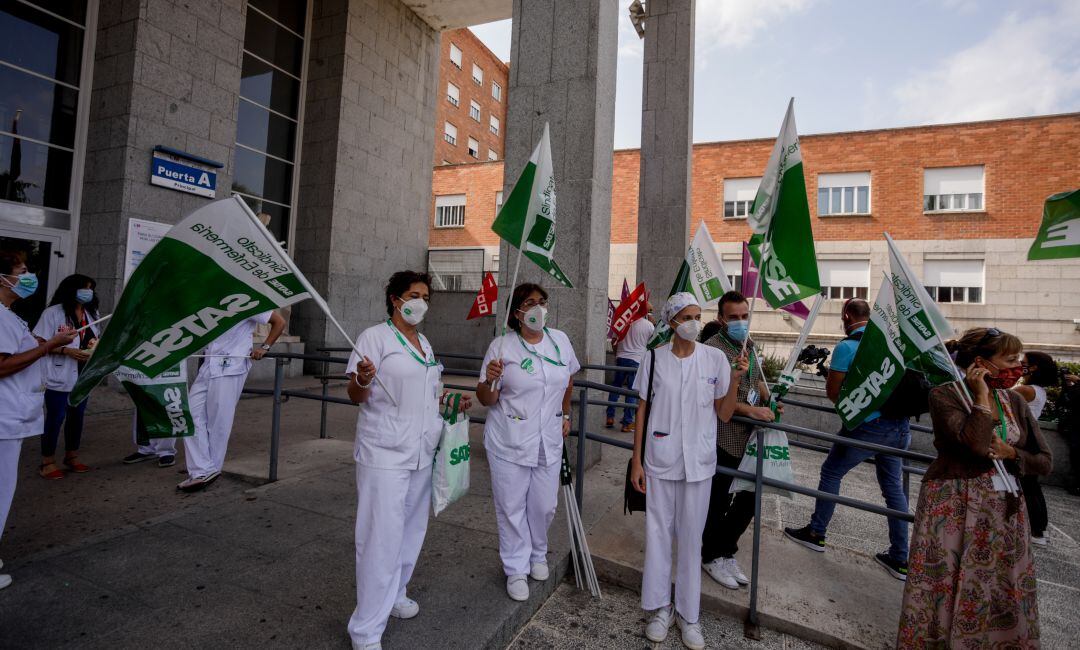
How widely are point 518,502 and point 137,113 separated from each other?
8.07 meters

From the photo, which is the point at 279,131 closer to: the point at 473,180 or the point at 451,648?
the point at 451,648

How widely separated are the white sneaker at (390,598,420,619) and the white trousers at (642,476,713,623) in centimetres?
125

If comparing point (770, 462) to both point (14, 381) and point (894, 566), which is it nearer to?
point (894, 566)

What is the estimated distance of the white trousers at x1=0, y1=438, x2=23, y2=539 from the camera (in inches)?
115

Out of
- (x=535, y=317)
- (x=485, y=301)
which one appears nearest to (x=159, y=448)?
(x=535, y=317)

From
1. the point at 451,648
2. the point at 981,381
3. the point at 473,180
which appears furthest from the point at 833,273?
the point at 451,648

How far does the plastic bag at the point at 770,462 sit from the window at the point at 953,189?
2417cm

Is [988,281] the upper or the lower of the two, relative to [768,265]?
upper

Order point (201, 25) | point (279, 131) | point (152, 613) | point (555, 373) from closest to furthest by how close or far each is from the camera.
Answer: point (152, 613)
point (555, 373)
point (201, 25)
point (279, 131)

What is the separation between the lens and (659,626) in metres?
2.89

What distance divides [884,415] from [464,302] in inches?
456

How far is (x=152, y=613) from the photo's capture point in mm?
2650

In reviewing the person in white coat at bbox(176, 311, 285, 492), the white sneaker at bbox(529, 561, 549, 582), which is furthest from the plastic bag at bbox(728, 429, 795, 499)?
the person in white coat at bbox(176, 311, 285, 492)

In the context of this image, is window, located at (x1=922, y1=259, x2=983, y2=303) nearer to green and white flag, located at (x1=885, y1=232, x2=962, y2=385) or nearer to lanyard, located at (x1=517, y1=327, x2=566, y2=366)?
green and white flag, located at (x1=885, y1=232, x2=962, y2=385)
